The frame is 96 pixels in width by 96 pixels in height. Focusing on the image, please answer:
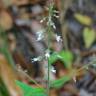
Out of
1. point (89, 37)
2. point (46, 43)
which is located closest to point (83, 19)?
point (89, 37)

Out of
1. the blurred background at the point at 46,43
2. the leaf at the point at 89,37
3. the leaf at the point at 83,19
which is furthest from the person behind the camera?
the leaf at the point at 83,19

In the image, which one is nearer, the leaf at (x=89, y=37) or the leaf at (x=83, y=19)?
the leaf at (x=89, y=37)

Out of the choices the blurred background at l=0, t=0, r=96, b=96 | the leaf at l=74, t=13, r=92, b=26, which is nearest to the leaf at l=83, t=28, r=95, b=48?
the blurred background at l=0, t=0, r=96, b=96

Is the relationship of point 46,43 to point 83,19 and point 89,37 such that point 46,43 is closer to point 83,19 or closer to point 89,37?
point 89,37

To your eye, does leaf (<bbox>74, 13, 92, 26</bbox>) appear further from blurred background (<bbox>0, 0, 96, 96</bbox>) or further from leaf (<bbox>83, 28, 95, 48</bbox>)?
leaf (<bbox>83, 28, 95, 48</bbox>)

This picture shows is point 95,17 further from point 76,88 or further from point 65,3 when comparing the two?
point 76,88

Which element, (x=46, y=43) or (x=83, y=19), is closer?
(x=46, y=43)

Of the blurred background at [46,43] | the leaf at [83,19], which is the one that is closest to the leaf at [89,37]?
the blurred background at [46,43]

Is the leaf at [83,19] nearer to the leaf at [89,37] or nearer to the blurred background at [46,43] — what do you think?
the blurred background at [46,43]

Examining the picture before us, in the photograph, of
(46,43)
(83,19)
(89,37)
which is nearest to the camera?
(46,43)
